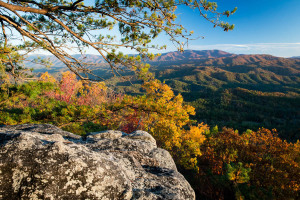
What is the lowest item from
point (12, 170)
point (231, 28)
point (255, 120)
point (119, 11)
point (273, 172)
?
point (255, 120)

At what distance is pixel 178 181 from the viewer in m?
2.98

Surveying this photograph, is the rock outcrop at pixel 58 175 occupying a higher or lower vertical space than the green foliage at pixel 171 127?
higher

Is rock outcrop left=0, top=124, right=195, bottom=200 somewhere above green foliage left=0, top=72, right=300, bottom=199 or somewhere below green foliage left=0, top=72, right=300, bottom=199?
above

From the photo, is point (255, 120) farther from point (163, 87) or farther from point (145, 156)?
point (145, 156)

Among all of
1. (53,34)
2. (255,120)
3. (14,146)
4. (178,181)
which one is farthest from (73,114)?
(255,120)

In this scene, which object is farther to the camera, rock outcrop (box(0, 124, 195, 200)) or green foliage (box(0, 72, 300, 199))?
green foliage (box(0, 72, 300, 199))

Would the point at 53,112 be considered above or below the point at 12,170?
below

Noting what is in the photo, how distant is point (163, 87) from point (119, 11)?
9.27 metres

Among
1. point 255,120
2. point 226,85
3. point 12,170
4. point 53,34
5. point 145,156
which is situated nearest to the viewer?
point 12,170

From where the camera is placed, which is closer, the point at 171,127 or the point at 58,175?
the point at 58,175

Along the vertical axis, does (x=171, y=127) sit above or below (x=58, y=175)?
below

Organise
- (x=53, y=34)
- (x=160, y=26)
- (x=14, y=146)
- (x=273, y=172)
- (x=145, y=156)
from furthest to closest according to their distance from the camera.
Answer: (x=273, y=172), (x=53, y=34), (x=160, y=26), (x=145, y=156), (x=14, y=146)

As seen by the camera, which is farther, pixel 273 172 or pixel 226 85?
pixel 226 85

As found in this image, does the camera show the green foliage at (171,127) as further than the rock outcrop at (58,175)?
Yes
